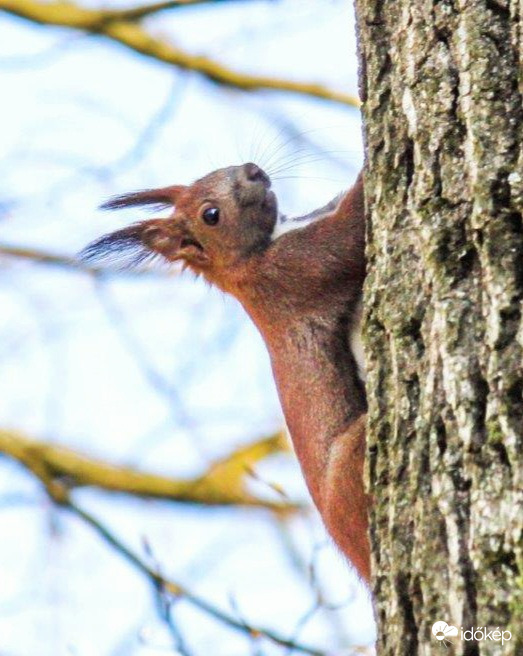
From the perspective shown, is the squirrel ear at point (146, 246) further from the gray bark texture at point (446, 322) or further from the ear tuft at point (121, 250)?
the gray bark texture at point (446, 322)

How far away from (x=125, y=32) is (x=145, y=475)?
1.95m

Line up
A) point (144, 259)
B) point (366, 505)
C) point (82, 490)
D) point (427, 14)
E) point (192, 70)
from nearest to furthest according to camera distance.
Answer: point (427, 14)
point (366, 505)
point (144, 259)
point (82, 490)
point (192, 70)

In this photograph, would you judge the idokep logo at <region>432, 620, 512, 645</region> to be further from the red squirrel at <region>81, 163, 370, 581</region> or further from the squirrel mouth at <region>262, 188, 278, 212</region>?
the squirrel mouth at <region>262, 188, 278, 212</region>

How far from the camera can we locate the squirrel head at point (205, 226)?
351cm

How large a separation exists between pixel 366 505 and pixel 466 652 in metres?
0.92

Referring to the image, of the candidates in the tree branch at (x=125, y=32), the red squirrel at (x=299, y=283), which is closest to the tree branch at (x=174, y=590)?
the red squirrel at (x=299, y=283)

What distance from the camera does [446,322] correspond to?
1917 mm

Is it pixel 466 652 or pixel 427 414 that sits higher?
pixel 427 414

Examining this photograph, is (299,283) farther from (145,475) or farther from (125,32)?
(125,32)

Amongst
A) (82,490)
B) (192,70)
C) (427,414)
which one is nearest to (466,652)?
(427,414)

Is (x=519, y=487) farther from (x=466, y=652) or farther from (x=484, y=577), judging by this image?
(x=466, y=652)

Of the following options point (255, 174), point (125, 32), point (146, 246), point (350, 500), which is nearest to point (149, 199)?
point (146, 246)

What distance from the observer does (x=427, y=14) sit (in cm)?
218

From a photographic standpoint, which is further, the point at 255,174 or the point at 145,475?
the point at 145,475
